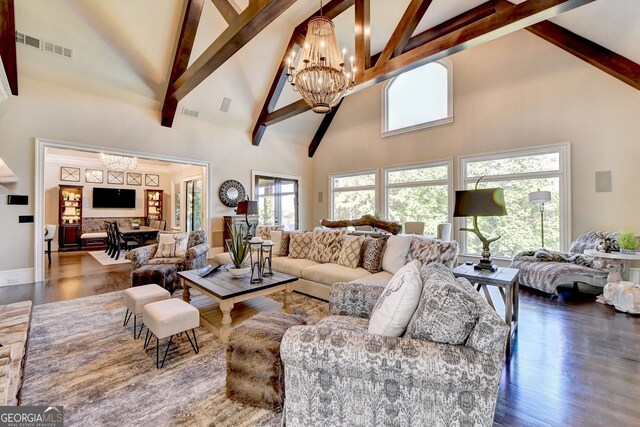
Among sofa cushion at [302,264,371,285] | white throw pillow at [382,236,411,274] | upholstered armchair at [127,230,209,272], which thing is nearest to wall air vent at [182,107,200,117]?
upholstered armchair at [127,230,209,272]

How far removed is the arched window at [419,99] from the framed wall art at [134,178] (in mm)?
8940

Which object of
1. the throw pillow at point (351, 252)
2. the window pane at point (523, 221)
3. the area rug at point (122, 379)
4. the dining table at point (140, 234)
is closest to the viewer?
the area rug at point (122, 379)

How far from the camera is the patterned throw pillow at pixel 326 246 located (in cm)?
415

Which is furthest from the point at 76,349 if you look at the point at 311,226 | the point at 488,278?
the point at 311,226

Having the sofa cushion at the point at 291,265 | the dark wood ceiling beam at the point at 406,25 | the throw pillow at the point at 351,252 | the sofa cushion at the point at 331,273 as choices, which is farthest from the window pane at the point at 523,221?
the sofa cushion at the point at 291,265

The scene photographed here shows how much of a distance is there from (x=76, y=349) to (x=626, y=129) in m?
8.00

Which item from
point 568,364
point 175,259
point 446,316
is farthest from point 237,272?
point 568,364

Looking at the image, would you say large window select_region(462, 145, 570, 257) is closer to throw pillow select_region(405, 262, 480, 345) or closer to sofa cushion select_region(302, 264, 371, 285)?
sofa cushion select_region(302, 264, 371, 285)

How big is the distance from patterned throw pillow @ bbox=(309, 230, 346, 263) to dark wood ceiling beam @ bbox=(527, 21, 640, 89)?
4.94m

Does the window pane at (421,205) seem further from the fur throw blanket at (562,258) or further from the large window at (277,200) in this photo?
the large window at (277,200)

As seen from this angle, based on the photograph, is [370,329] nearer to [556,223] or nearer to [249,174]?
[556,223]

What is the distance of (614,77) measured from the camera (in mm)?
4582

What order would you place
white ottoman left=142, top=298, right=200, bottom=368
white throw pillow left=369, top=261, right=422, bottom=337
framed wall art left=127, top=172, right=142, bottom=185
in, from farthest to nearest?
framed wall art left=127, top=172, right=142, bottom=185
white ottoman left=142, top=298, right=200, bottom=368
white throw pillow left=369, top=261, right=422, bottom=337

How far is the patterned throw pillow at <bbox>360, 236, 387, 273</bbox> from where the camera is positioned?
11.8ft
